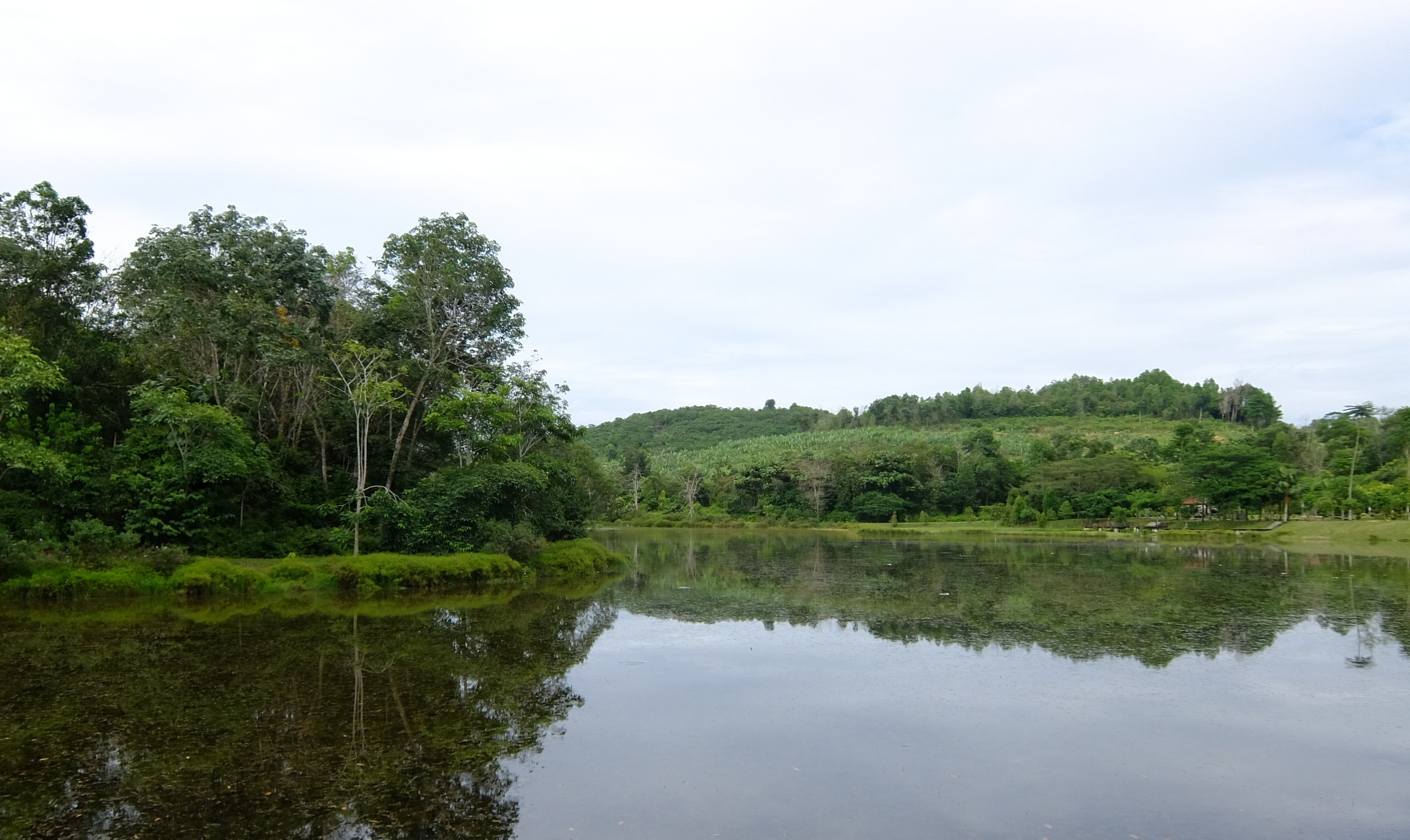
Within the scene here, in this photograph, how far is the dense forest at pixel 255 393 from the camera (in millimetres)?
20969

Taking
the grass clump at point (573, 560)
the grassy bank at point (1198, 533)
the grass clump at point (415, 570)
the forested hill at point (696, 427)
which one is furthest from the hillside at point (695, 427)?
the grass clump at point (415, 570)

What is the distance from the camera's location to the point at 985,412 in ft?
435

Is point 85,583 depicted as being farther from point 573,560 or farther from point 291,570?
point 573,560

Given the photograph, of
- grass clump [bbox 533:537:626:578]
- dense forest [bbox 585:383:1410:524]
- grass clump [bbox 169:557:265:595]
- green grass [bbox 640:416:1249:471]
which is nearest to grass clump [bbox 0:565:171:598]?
grass clump [bbox 169:557:265:595]

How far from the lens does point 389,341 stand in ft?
87.3

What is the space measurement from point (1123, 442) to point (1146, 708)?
99277 millimetres

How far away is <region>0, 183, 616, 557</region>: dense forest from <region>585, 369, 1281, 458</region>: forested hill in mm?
88274

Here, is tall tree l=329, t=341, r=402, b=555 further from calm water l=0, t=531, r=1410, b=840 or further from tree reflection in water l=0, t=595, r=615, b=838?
tree reflection in water l=0, t=595, r=615, b=838

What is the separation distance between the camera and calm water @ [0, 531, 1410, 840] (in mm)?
6738

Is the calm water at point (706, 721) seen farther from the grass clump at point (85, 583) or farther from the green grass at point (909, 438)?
the green grass at point (909, 438)

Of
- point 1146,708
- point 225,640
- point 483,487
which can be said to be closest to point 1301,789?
point 1146,708

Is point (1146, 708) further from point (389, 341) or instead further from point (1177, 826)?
point (389, 341)

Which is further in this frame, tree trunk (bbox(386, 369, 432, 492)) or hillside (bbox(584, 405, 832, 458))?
hillside (bbox(584, 405, 832, 458))

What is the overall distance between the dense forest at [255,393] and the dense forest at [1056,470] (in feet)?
147
